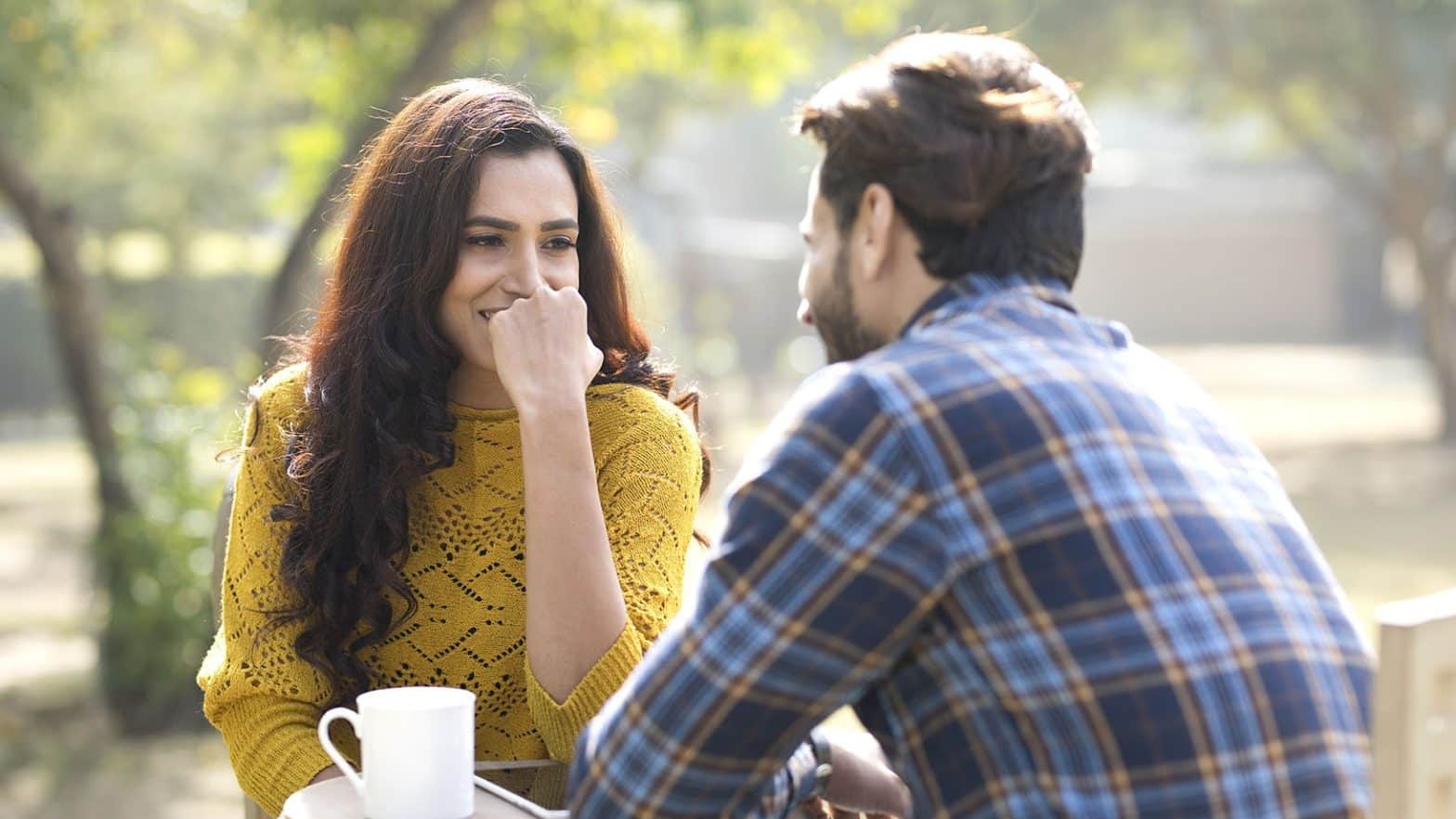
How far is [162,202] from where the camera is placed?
68.1 feet

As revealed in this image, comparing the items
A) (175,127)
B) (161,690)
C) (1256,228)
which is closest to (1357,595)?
(161,690)

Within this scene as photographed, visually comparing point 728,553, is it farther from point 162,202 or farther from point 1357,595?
point 162,202

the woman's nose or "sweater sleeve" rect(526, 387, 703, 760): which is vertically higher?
the woman's nose

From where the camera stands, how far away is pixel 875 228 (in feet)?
5.11

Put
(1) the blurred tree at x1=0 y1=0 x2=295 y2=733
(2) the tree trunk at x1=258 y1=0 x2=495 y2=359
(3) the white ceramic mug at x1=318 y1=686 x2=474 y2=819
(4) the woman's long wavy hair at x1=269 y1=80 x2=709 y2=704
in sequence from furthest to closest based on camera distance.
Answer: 1. (1) the blurred tree at x1=0 y1=0 x2=295 y2=733
2. (2) the tree trunk at x1=258 y1=0 x2=495 y2=359
3. (4) the woman's long wavy hair at x1=269 y1=80 x2=709 y2=704
4. (3) the white ceramic mug at x1=318 y1=686 x2=474 y2=819

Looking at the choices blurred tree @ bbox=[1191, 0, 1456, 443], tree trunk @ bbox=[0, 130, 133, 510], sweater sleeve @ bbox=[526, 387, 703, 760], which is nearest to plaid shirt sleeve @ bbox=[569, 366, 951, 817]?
sweater sleeve @ bbox=[526, 387, 703, 760]

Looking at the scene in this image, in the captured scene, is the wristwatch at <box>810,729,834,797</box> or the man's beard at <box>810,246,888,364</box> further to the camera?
the wristwatch at <box>810,729,834,797</box>

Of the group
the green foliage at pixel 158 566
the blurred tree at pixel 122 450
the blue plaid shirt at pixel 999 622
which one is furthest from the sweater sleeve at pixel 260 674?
the blurred tree at pixel 122 450

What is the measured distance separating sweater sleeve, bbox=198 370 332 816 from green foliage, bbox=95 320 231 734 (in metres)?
4.38

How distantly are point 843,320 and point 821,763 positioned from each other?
49 cm

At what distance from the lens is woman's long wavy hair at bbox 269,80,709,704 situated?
7.42ft

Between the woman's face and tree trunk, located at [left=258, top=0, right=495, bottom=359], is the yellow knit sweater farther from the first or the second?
tree trunk, located at [left=258, top=0, right=495, bottom=359]

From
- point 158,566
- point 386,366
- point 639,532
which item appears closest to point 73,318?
point 158,566

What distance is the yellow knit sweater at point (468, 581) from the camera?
84.8 inches
